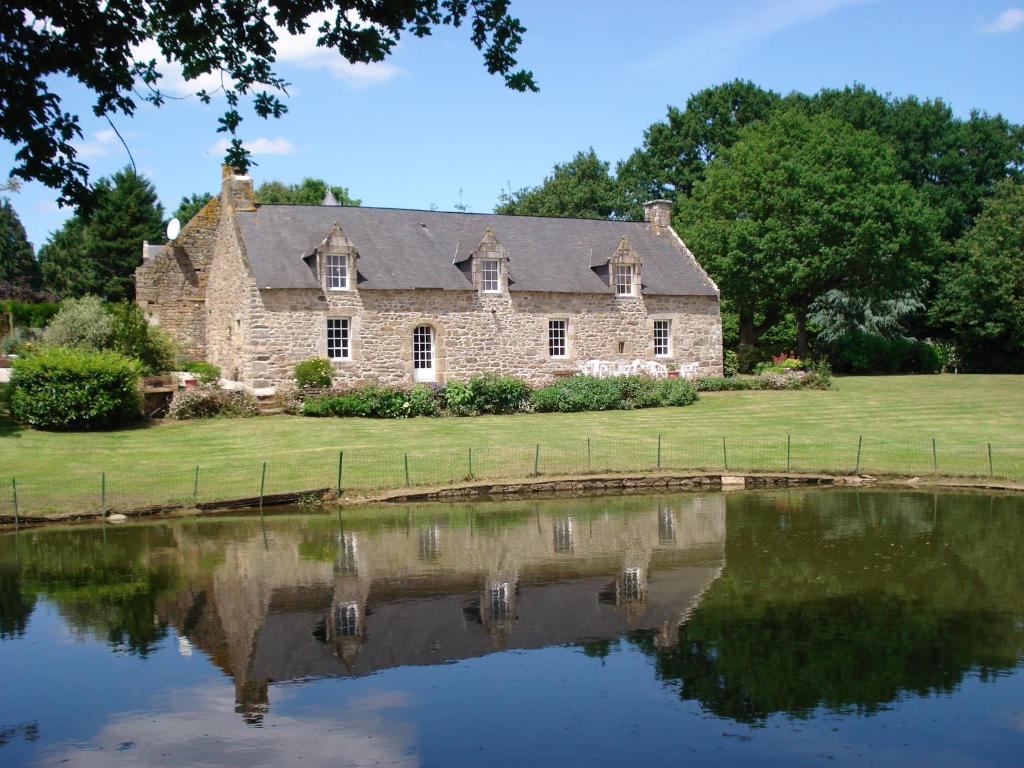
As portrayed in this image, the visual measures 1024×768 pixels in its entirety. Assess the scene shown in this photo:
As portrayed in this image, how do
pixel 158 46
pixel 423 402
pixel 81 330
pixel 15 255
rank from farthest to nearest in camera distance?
1. pixel 15 255
2. pixel 81 330
3. pixel 423 402
4. pixel 158 46

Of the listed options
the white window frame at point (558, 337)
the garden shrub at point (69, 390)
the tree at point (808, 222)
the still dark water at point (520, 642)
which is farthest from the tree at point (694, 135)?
the still dark water at point (520, 642)

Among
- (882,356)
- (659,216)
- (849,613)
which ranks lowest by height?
(849,613)

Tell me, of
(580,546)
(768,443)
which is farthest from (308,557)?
(768,443)

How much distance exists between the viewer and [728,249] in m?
43.8

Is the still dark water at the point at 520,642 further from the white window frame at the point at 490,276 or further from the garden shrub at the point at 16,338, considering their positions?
the garden shrub at the point at 16,338

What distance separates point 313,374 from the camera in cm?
3209

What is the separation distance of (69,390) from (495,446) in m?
12.2

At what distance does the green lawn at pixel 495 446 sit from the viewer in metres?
22.3

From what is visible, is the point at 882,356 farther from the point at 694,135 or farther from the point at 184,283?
the point at 184,283

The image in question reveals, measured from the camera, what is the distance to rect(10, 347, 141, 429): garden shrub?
90.0 feet

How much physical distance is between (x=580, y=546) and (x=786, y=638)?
567 centimetres

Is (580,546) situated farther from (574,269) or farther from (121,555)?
(574,269)

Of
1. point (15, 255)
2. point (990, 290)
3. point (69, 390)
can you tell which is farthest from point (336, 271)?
point (15, 255)

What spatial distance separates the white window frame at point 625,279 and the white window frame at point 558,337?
2.51m
